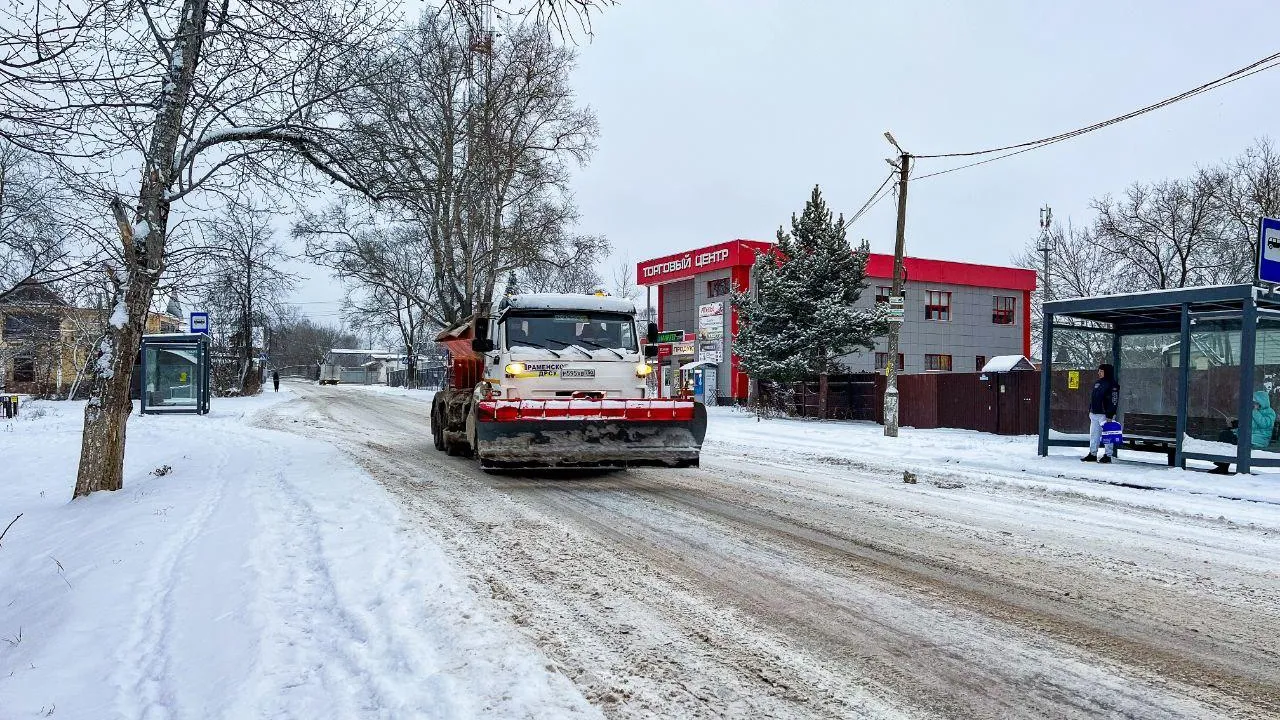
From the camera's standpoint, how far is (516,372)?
10.4 metres

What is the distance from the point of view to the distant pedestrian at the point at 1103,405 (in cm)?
1311

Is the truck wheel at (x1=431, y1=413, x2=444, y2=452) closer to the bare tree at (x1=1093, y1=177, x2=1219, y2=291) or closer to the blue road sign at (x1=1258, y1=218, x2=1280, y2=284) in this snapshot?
the blue road sign at (x1=1258, y1=218, x2=1280, y2=284)

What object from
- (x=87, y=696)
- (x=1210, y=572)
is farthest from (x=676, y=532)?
(x=87, y=696)

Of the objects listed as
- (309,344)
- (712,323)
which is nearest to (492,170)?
(712,323)

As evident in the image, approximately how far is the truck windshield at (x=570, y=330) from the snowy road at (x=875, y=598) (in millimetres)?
2303

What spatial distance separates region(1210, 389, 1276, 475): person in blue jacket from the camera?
465 inches

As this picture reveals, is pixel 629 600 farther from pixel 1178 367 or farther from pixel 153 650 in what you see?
pixel 1178 367

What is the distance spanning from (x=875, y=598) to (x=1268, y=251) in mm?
9776

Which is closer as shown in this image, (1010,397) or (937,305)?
(1010,397)

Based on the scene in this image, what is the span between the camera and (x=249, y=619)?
4.29 meters

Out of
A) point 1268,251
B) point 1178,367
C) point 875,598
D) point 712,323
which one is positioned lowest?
point 875,598

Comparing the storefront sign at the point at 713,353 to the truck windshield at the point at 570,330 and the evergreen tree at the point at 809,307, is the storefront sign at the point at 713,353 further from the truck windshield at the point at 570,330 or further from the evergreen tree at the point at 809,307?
the truck windshield at the point at 570,330

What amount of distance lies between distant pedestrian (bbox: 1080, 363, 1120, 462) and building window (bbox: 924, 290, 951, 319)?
92.5 feet

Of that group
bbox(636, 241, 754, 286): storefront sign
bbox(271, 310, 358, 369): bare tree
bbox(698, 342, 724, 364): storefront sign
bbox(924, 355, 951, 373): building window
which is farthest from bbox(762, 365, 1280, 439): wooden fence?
bbox(271, 310, 358, 369): bare tree
